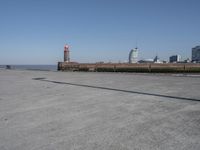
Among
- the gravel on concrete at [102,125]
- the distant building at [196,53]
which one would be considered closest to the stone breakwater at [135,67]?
the gravel on concrete at [102,125]

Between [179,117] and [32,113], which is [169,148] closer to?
[179,117]

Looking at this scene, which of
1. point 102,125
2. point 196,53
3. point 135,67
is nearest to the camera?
point 102,125

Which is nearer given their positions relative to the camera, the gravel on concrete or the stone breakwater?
the gravel on concrete

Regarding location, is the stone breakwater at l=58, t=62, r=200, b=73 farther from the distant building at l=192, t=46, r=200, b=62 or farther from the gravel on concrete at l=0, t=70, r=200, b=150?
the distant building at l=192, t=46, r=200, b=62

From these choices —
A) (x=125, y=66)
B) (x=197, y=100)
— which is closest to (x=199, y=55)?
(x=125, y=66)

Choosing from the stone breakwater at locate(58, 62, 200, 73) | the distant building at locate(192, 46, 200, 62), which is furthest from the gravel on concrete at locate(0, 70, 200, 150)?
the distant building at locate(192, 46, 200, 62)

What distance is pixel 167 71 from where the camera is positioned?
1083 inches

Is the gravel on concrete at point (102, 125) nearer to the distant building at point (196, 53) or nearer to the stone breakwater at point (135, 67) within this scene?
the stone breakwater at point (135, 67)

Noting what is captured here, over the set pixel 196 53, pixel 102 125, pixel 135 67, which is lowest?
pixel 102 125

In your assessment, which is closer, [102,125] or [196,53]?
[102,125]

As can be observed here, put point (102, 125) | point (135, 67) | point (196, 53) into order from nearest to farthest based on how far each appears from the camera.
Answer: point (102, 125), point (135, 67), point (196, 53)

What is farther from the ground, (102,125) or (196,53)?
(196,53)

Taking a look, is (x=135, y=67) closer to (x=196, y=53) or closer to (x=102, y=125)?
(x=102, y=125)

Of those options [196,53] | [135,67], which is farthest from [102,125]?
[196,53]
